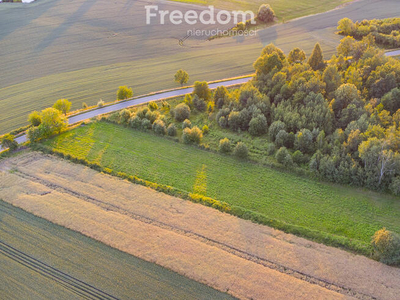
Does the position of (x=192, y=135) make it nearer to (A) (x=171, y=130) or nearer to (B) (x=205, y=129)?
(B) (x=205, y=129)

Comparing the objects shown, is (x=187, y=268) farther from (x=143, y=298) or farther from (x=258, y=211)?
(x=258, y=211)

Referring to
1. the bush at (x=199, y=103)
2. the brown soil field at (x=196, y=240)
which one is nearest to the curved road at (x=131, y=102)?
the bush at (x=199, y=103)

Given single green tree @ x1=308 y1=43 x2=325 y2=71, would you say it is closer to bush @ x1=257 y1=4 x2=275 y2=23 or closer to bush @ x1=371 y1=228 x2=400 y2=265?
bush @ x1=257 y1=4 x2=275 y2=23

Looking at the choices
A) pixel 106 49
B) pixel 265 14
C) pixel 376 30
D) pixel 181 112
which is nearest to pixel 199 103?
pixel 181 112

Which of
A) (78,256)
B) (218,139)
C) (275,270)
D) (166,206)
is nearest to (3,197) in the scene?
(78,256)

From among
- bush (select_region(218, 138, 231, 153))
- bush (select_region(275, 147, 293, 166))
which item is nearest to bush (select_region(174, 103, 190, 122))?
bush (select_region(218, 138, 231, 153))

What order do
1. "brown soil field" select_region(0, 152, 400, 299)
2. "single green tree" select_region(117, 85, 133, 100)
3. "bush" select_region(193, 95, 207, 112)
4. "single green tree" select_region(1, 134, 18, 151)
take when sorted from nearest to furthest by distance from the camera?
"brown soil field" select_region(0, 152, 400, 299) → "single green tree" select_region(1, 134, 18, 151) → "bush" select_region(193, 95, 207, 112) → "single green tree" select_region(117, 85, 133, 100)
